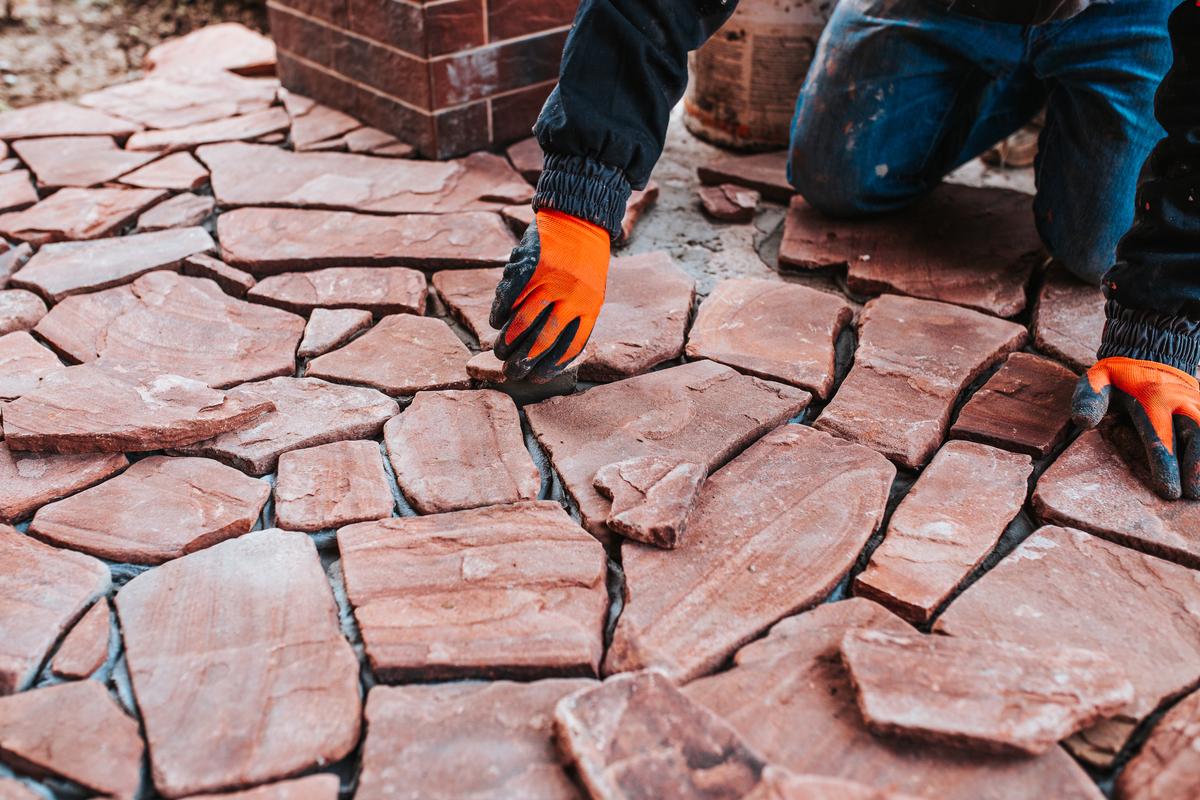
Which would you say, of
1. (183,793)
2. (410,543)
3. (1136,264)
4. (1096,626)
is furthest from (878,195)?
(183,793)

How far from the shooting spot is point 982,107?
8.55 feet

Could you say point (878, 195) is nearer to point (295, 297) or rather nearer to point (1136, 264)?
point (1136, 264)

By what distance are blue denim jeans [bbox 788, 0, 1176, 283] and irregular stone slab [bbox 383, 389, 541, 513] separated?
1315 millimetres

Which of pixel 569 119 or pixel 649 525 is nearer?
pixel 649 525

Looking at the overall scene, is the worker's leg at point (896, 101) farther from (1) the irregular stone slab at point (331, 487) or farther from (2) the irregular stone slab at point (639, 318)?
(1) the irregular stone slab at point (331, 487)

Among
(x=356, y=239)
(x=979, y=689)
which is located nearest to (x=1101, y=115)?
(x=979, y=689)

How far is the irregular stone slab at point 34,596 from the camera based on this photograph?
1339mm

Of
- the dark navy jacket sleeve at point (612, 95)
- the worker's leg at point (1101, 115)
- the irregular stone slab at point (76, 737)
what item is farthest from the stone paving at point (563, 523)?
the dark navy jacket sleeve at point (612, 95)

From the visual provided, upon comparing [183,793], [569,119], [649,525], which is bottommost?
[183,793]

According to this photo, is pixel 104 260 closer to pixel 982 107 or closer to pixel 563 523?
pixel 563 523

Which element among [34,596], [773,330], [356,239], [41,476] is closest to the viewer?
[34,596]

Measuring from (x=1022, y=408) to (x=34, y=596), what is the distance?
184 cm

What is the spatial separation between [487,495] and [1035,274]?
5.39ft

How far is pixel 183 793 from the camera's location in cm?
117
